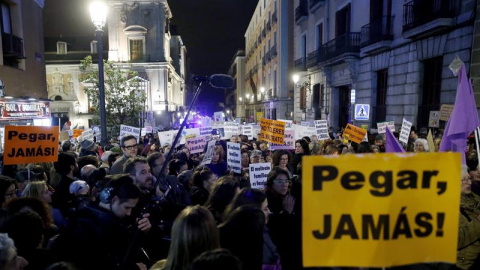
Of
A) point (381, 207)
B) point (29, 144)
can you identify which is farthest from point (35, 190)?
point (381, 207)

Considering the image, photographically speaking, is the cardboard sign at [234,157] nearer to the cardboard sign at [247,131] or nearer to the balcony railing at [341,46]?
the cardboard sign at [247,131]

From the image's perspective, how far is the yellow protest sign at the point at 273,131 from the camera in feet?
28.6

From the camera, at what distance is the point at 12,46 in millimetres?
15102

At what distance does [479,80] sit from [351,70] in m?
8.37

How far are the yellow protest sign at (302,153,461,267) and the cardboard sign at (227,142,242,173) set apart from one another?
15.4ft

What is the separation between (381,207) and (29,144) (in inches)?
220

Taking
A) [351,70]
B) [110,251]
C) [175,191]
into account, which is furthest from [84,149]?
[351,70]

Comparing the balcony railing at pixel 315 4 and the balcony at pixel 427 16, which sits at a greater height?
the balcony railing at pixel 315 4

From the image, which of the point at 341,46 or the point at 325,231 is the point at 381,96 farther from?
the point at 325,231

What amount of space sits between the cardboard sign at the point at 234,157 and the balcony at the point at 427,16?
887cm

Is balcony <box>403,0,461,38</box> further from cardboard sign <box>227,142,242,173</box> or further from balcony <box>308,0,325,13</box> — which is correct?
balcony <box>308,0,325,13</box>

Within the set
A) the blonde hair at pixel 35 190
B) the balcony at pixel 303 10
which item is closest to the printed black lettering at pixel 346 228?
the blonde hair at pixel 35 190

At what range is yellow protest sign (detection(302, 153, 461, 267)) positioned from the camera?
86.6 inches

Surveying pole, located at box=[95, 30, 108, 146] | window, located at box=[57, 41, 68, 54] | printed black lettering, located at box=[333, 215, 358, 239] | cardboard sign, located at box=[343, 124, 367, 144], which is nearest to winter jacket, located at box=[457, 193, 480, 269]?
printed black lettering, located at box=[333, 215, 358, 239]
